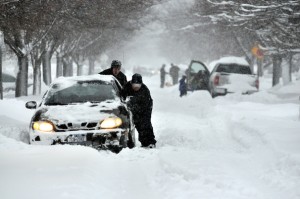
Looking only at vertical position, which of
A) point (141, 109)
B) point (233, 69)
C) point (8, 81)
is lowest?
point (141, 109)

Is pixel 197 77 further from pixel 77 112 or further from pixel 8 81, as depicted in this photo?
pixel 77 112

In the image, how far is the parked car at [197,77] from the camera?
72.1ft

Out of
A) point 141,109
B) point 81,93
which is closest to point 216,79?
point 141,109

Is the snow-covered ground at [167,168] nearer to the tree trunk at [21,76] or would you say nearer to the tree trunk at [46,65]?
the tree trunk at [21,76]

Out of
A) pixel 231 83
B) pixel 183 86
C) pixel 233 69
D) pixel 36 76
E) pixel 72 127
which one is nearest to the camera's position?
pixel 72 127

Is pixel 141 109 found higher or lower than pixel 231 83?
lower

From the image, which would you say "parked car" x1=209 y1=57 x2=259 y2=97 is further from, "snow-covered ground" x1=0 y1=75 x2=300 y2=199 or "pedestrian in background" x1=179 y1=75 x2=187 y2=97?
"snow-covered ground" x1=0 y1=75 x2=300 y2=199

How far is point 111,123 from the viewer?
24.4 feet

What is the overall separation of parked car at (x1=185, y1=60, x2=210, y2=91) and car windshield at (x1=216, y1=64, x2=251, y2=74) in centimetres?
68

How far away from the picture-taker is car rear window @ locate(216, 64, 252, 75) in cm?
2142

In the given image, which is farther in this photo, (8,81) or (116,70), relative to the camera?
(8,81)

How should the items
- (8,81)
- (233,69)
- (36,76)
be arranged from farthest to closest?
(8,81), (36,76), (233,69)

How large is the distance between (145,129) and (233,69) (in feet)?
43.1

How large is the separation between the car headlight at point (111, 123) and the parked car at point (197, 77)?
14524mm
